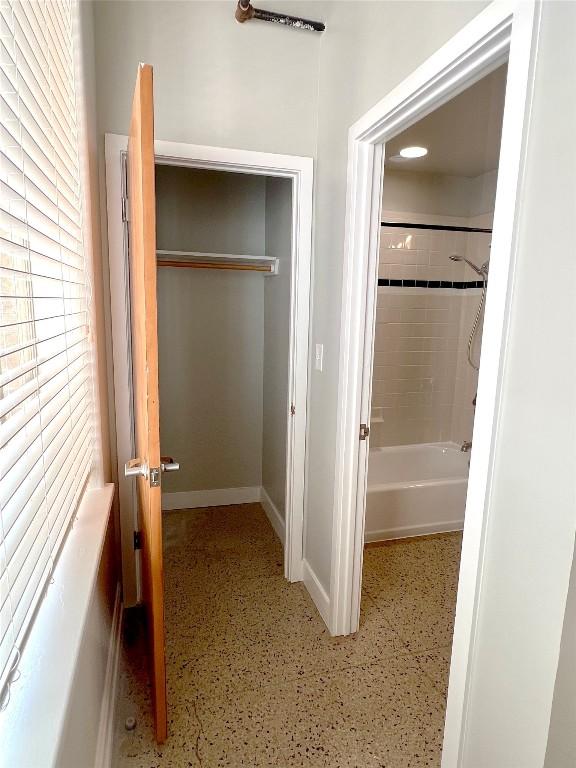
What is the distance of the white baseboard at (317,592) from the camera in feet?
7.00

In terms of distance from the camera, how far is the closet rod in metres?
2.79

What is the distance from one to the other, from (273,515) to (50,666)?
227 centimetres

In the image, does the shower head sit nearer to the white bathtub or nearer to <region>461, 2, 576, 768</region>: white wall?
the white bathtub

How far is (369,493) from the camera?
281 centimetres

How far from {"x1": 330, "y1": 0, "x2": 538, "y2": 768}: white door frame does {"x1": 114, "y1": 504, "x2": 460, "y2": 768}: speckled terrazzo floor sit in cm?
35

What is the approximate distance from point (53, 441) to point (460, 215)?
3331mm

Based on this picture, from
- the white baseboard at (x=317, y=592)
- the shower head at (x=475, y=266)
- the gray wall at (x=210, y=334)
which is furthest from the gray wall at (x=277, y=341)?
the shower head at (x=475, y=266)

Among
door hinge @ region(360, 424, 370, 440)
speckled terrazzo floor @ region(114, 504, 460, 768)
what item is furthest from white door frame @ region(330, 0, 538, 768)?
speckled terrazzo floor @ region(114, 504, 460, 768)

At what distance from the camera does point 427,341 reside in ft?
11.6

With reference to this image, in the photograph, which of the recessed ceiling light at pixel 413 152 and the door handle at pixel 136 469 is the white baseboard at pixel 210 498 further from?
the recessed ceiling light at pixel 413 152

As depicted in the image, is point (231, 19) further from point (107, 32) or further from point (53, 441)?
point (53, 441)

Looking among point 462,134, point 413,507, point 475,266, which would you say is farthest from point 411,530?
point 462,134

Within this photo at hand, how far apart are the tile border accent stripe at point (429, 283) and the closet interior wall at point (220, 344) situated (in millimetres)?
894

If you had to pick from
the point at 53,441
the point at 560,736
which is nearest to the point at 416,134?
the point at 53,441
